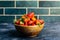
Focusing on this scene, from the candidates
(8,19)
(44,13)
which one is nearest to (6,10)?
(8,19)

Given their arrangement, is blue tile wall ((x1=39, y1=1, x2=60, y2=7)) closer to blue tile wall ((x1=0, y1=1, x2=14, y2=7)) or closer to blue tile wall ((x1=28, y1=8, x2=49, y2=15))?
blue tile wall ((x1=28, y1=8, x2=49, y2=15))

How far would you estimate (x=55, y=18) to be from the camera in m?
1.79

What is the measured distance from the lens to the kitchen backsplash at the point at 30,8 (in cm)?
177

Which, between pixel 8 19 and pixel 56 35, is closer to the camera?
pixel 56 35

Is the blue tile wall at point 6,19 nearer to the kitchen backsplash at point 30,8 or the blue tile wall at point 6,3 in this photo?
the kitchen backsplash at point 30,8

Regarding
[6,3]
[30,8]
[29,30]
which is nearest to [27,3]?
[30,8]

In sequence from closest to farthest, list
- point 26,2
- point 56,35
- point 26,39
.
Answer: point 26,39
point 56,35
point 26,2

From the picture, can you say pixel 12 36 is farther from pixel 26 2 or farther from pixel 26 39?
pixel 26 2

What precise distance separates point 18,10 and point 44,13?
0.85 ft

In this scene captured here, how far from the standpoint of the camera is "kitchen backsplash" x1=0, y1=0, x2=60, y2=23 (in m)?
1.77

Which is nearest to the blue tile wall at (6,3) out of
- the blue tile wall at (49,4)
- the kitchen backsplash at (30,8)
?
the kitchen backsplash at (30,8)

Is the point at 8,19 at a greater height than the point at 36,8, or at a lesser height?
lesser

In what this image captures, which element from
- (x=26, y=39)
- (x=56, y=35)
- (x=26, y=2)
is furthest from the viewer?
(x=26, y=2)

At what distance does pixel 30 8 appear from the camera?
70.0 inches
